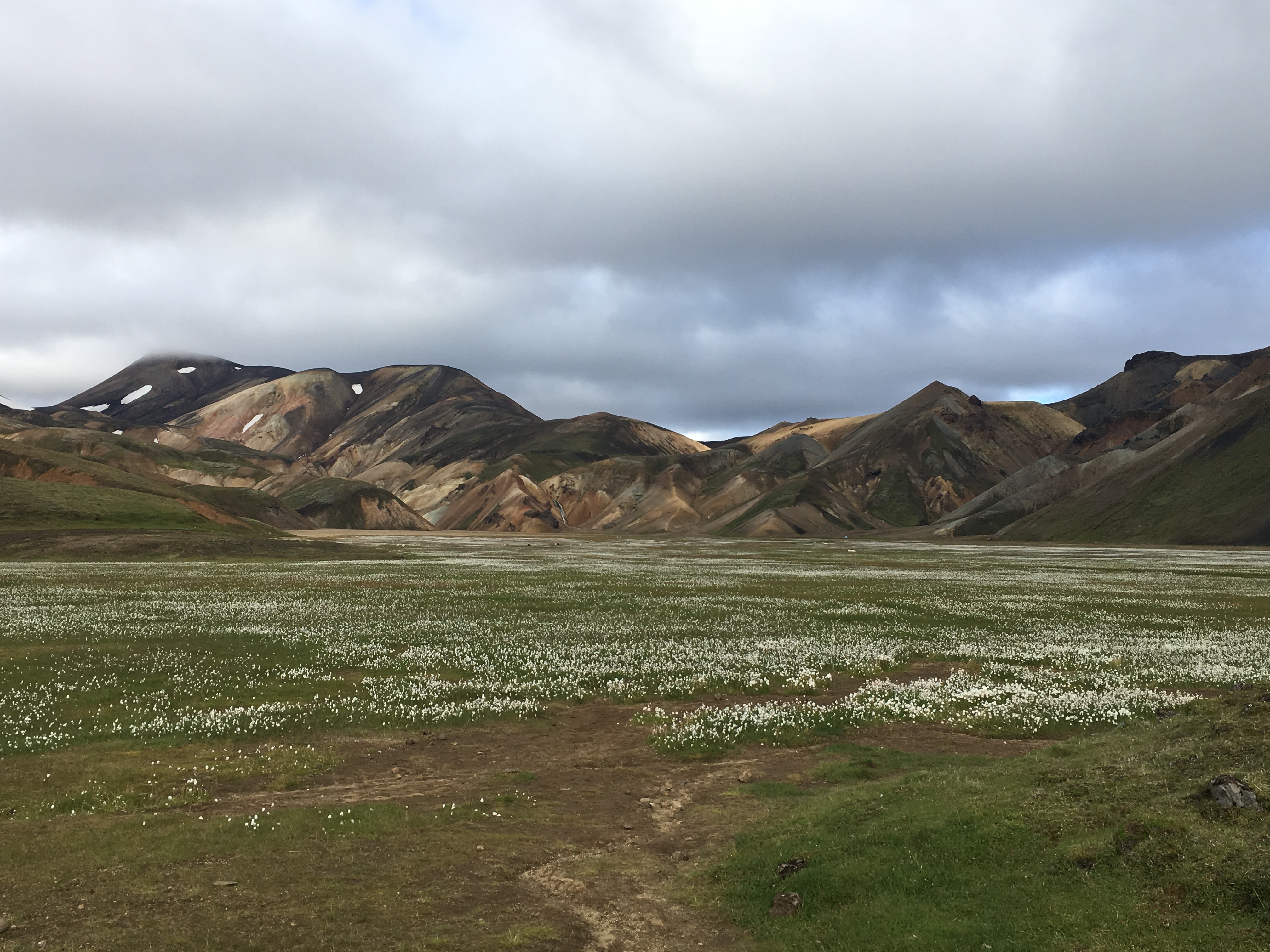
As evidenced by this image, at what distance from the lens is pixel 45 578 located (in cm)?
5831

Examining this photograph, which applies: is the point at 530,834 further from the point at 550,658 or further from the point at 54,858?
the point at 550,658

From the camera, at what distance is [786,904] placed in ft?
33.8

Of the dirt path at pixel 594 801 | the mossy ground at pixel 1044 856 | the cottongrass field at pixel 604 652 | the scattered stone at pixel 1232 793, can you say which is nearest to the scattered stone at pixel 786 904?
the mossy ground at pixel 1044 856

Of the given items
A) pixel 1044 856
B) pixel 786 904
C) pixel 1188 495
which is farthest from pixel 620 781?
pixel 1188 495

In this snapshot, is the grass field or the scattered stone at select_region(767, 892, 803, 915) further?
the scattered stone at select_region(767, 892, 803, 915)

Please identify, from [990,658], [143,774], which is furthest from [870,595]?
[143,774]

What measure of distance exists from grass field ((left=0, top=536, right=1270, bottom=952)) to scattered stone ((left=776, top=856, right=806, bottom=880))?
320 millimetres

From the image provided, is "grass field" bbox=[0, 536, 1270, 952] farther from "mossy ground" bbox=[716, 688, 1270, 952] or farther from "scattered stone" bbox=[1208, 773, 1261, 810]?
"scattered stone" bbox=[1208, 773, 1261, 810]

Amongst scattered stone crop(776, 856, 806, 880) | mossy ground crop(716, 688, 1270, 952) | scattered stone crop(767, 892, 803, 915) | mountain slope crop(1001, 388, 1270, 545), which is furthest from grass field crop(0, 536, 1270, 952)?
mountain slope crop(1001, 388, 1270, 545)

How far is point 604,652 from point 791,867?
1948 centimetres

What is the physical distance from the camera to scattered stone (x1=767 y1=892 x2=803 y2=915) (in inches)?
399

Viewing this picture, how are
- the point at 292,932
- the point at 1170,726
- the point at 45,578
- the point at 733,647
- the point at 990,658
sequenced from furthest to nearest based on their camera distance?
1. the point at 45,578
2. the point at 733,647
3. the point at 990,658
4. the point at 1170,726
5. the point at 292,932

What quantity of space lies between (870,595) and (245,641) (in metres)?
38.8

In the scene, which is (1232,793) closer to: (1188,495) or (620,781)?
(620,781)
